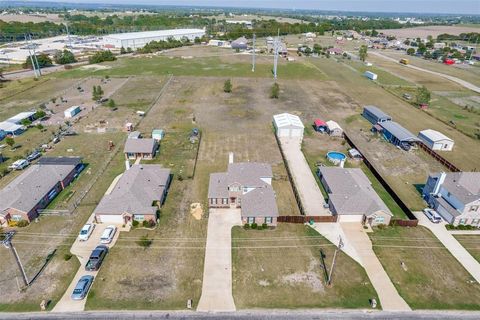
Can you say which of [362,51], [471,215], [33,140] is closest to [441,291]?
[471,215]

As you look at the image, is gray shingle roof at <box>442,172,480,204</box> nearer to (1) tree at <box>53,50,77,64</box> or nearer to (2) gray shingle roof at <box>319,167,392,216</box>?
(2) gray shingle roof at <box>319,167,392,216</box>

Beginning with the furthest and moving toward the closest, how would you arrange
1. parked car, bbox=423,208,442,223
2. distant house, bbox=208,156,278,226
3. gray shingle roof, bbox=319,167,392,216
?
1. parked car, bbox=423,208,442,223
2. gray shingle roof, bbox=319,167,392,216
3. distant house, bbox=208,156,278,226

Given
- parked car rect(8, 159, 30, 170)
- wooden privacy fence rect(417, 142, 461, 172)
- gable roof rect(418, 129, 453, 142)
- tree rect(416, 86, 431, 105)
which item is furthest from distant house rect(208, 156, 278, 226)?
tree rect(416, 86, 431, 105)

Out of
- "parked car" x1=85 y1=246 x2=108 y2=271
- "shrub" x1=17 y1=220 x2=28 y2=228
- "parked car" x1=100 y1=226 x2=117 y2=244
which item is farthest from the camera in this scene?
"shrub" x1=17 y1=220 x2=28 y2=228

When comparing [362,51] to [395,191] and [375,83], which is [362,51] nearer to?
[375,83]

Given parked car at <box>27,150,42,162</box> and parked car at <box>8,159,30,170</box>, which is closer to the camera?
parked car at <box>8,159,30,170</box>

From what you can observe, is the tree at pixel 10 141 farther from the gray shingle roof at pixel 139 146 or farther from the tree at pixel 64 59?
the tree at pixel 64 59

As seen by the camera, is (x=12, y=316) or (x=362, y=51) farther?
(x=362, y=51)

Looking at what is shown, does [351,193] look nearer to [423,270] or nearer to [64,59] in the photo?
[423,270]

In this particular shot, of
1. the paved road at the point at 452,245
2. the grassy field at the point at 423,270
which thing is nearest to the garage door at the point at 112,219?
the grassy field at the point at 423,270
